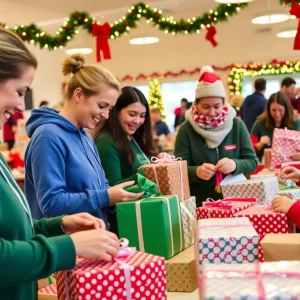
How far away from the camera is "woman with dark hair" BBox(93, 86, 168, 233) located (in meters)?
2.67

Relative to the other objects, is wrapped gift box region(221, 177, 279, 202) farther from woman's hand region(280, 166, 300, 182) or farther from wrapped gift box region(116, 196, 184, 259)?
wrapped gift box region(116, 196, 184, 259)

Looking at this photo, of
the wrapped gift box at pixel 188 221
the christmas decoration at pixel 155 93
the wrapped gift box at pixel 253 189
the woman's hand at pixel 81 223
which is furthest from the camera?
the christmas decoration at pixel 155 93

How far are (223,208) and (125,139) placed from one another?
0.73m

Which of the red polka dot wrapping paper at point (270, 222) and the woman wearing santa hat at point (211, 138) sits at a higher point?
the woman wearing santa hat at point (211, 138)

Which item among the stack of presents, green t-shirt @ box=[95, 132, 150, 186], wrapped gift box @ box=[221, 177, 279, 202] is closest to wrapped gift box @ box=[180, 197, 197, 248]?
the stack of presents

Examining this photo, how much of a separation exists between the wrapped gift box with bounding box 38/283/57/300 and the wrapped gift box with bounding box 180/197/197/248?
666 mm

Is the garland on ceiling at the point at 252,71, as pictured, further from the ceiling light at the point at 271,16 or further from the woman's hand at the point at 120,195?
the woman's hand at the point at 120,195

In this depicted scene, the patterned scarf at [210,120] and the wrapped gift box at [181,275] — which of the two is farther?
the patterned scarf at [210,120]

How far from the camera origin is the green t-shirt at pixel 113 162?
2660 millimetres

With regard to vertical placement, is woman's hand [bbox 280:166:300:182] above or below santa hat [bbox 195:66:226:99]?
below

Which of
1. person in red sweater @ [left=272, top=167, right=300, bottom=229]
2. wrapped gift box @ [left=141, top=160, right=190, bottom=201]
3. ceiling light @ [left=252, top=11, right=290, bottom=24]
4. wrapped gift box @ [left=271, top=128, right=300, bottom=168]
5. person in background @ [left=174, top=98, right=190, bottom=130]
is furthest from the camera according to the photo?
person in background @ [left=174, top=98, right=190, bottom=130]

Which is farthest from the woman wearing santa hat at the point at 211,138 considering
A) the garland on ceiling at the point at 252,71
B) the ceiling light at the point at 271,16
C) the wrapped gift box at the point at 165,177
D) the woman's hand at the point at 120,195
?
the garland on ceiling at the point at 252,71

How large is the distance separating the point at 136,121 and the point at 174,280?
1047 mm

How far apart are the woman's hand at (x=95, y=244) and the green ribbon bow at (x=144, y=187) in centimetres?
76
